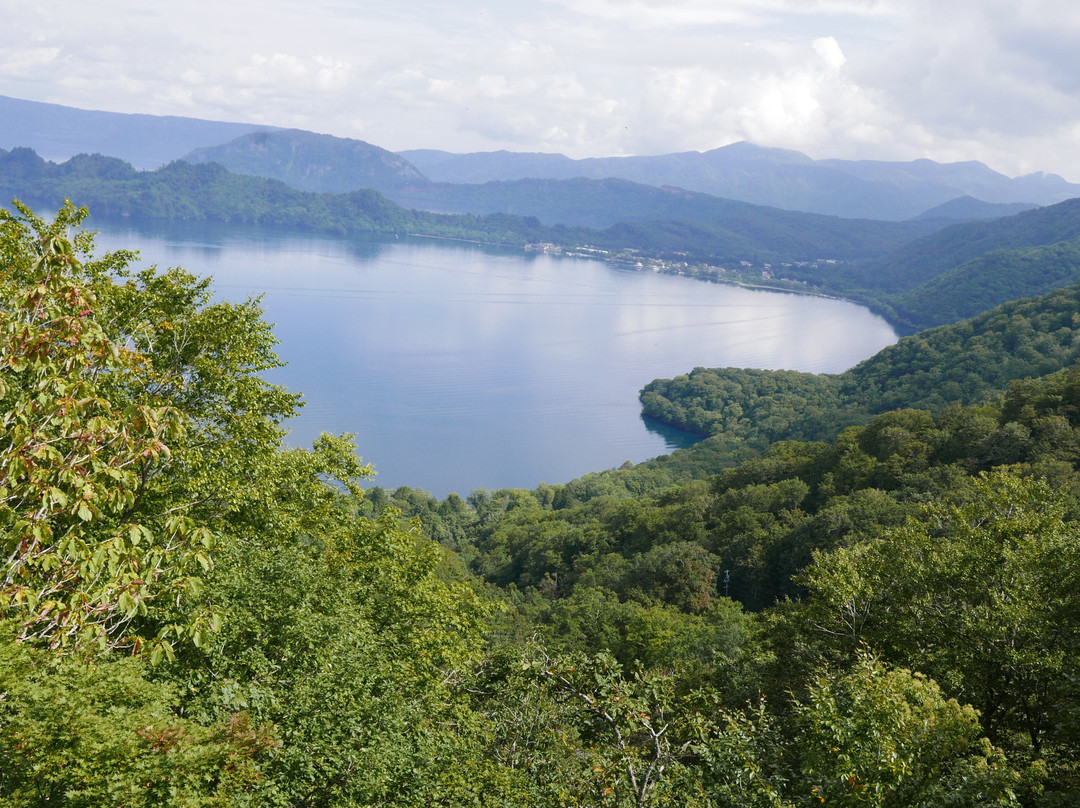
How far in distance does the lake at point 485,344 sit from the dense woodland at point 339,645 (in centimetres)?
2692

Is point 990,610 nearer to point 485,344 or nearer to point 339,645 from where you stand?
point 339,645

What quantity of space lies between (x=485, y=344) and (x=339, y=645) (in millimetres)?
93428

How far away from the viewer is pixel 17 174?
19250 cm

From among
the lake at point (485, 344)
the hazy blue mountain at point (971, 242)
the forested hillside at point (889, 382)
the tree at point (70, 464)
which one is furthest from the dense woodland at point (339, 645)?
the hazy blue mountain at point (971, 242)

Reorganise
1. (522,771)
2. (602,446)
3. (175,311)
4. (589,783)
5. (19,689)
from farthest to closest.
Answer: (602,446)
(175,311)
(522,771)
(589,783)
(19,689)

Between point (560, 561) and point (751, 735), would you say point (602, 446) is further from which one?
point (751, 735)

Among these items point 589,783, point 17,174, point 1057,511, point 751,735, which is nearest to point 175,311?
point 589,783

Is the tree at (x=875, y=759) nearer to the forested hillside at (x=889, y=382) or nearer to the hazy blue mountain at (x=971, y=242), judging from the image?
the forested hillside at (x=889, y=382)

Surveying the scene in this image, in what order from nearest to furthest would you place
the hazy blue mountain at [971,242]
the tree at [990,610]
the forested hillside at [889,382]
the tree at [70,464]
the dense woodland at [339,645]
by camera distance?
the tree at [70,464] < the dense woodland at [339,645] < the tree at [990,610] < the forested hillside at [889,382] < the hazy blue mountain at [971,242]

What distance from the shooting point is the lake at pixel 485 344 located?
6850 centimetres

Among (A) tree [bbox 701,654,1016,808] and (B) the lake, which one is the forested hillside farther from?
(A) tree [bbox 701,654,1016,808]

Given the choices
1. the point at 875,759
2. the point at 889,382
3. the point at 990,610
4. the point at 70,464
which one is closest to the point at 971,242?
the point at 889,382

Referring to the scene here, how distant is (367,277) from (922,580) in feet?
454

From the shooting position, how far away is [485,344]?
10031 cm
